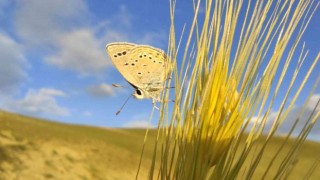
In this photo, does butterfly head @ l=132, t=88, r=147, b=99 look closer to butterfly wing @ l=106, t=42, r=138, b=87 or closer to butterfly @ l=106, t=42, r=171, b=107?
butterfly @ l=106, t=42, r=171, b=107

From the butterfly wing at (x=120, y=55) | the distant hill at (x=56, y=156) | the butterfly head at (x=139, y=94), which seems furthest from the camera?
the distant hill at (x=56, y=156)

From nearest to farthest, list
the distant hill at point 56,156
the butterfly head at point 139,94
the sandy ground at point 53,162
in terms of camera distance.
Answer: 1. the butterfly head at point 139,94
2. the sandy ground at point 53,162
3. the distant hill at point 56,156

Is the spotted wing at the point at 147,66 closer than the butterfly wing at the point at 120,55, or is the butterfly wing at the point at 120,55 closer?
the spotted wing at the point at 147,66

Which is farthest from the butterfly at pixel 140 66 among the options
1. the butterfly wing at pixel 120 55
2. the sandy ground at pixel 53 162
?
the sandy ground at pixel 53 162

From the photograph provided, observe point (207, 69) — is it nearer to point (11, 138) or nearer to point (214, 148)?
point (214, 148)

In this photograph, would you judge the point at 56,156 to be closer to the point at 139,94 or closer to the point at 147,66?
the point at 147,66

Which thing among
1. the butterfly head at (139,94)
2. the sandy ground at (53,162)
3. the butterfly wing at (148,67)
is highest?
the sandy ground at (53,162)

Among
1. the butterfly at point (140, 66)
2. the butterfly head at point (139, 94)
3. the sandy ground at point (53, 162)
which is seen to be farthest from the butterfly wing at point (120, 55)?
the sandy ground at point (53, 162)

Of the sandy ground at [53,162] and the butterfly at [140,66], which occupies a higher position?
the sandy ground at [53,162]

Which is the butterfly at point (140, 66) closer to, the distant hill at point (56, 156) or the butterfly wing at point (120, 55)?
the butterfly wing at point (120, 55)

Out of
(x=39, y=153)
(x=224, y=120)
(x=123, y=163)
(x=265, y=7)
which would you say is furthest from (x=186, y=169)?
(x=123, y=163)
